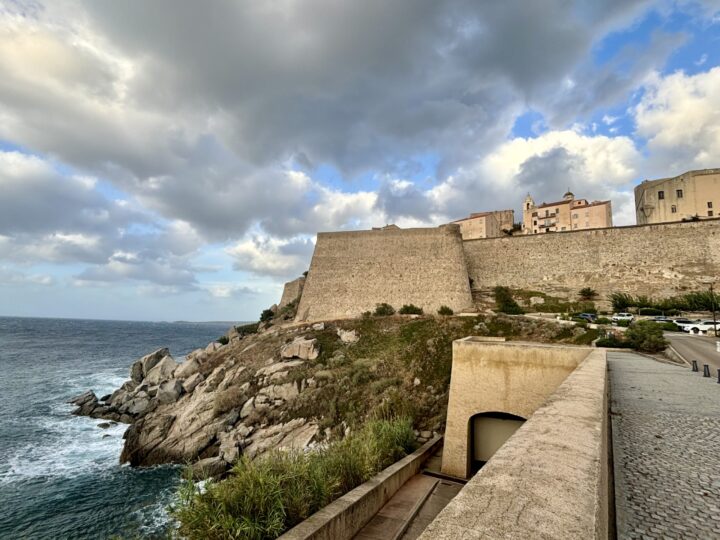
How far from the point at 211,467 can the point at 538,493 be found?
18.0 meters

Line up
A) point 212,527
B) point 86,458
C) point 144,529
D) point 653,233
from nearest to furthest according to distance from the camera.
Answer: point 212,527 < point 144,529 < point 86,458 < point 653,233

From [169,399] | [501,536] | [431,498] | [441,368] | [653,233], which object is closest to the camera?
Result: [501,536]

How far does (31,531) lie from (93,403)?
50.9 feet

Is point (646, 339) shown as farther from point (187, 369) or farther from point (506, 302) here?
point (187, 369)

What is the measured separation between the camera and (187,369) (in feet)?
92.3

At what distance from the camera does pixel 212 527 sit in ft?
13.2

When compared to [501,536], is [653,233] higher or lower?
higher

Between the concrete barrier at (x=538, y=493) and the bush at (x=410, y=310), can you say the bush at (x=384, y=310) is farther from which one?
the concrete barrier at (x=538, y=493)

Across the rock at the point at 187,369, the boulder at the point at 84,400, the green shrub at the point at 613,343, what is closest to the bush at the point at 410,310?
the green shrub at the point at 613,343

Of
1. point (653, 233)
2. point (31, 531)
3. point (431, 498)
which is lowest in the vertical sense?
point (31, 531)

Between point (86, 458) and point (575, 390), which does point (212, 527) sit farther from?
point (86, 458)

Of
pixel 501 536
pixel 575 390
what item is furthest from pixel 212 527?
pixel 575 390

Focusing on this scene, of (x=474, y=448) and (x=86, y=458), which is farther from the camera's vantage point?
(x=86, y=458)

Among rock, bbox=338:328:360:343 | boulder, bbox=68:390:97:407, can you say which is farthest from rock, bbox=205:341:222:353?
rock, bbox=338:328:360:343
